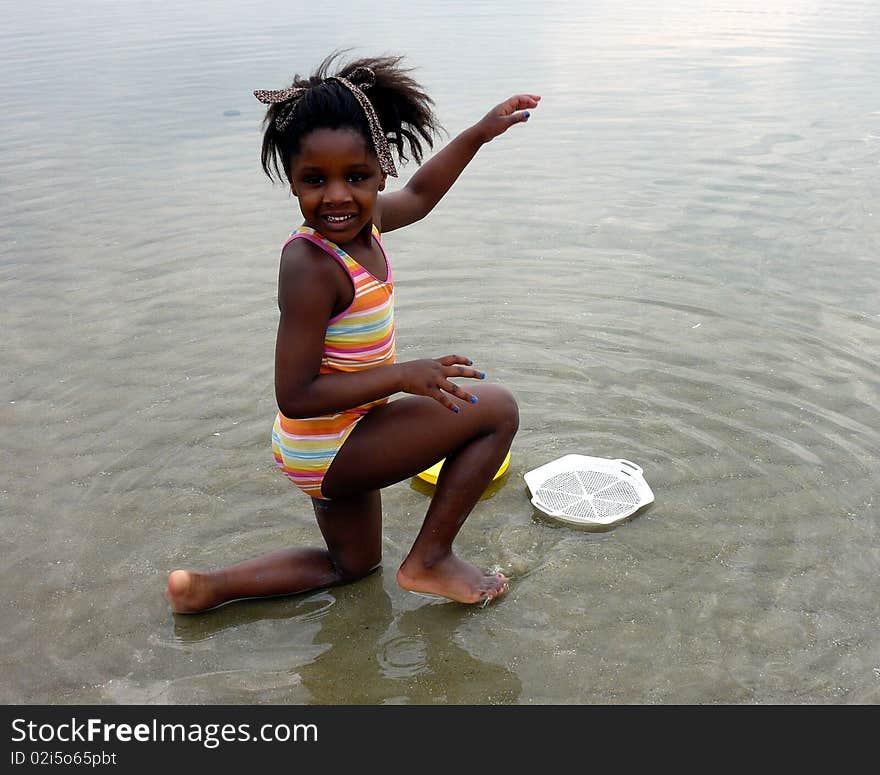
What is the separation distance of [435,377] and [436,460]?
390mm

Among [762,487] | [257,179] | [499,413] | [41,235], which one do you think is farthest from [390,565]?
[257,179]

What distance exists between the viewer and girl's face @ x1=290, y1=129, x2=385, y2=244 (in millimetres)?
2406

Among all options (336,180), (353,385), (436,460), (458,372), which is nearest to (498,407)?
(436,460)

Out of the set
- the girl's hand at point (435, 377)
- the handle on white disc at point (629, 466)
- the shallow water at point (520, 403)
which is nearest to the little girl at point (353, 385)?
the girl's hand at point (435, 377)

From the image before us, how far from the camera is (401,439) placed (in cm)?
259

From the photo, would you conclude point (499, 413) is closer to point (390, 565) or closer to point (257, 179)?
point (390, 565)

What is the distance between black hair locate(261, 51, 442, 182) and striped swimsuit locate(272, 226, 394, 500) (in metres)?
0.24

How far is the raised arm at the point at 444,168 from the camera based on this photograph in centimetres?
294

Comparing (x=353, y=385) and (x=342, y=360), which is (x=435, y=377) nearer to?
(x=353, y=385)

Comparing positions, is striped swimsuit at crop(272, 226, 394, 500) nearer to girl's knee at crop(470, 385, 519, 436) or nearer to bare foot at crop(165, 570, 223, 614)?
girl's knee at crop(470, 385, 519, 436)

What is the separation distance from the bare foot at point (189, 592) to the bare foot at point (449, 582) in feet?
1.81

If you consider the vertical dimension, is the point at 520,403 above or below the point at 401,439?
below

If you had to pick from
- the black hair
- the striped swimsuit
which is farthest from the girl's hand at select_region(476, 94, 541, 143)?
the striped swimsuit

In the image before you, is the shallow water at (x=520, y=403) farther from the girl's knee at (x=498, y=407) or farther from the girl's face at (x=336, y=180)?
the girl's face at (x=336, y=180)
